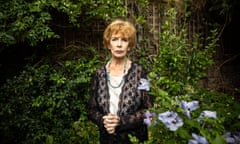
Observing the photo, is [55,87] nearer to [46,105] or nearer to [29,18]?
[46,105]

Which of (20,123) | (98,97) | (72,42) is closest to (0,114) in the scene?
(20,123)

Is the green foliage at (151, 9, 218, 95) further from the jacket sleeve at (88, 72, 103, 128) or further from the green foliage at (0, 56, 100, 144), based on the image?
the jacket sleeve at (88, 72, 103, 128)

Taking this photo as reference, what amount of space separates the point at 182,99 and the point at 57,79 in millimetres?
2803

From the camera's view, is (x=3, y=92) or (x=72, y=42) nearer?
(x=3, y=92)

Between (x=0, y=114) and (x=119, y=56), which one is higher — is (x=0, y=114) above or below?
below

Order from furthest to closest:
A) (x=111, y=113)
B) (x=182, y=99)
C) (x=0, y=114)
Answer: (x=0, y=114) → (x=111, y=113) → (x=182, y=99)

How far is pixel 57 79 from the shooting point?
3.95 metres

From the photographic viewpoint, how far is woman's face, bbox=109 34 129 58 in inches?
82.4

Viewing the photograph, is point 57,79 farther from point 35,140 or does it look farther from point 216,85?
point 216,85

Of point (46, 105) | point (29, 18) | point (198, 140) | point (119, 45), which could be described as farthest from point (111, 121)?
point (29, 18)

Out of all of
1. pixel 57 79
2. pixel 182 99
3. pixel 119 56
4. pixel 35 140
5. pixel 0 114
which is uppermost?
pixel 119 56

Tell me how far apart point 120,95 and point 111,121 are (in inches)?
8.4

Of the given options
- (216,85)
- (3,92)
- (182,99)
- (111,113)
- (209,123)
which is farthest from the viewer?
(216,85)

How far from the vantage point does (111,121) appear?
1989 millimetres
